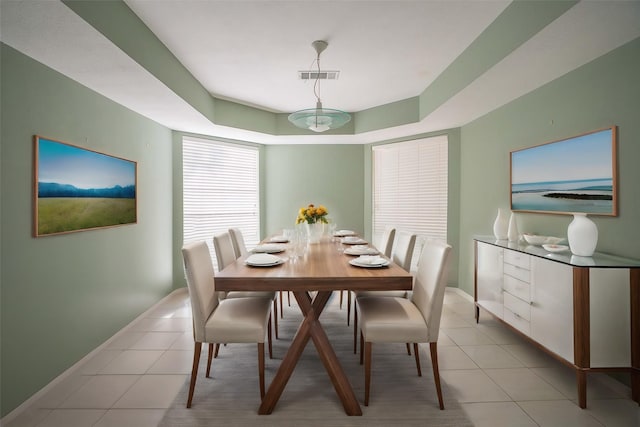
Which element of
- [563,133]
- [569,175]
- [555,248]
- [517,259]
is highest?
[563,133]

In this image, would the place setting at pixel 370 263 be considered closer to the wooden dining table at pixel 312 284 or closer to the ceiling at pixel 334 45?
the wooden dining table at pixel 312 284

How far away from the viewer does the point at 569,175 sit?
8.48ft

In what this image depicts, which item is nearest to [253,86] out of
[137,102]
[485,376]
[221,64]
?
[221,64]

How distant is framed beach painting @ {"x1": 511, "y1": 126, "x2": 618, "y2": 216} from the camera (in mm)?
2266

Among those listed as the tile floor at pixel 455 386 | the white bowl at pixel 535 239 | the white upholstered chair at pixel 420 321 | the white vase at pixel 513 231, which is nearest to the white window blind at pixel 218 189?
the tile floor at pixel 455 386

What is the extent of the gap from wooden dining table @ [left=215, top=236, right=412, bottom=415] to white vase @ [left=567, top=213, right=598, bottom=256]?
52.5 inches

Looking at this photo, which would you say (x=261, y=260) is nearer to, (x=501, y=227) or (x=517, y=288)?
(x=517, y=288)

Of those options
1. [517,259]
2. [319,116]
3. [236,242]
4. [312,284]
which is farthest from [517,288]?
[236,242]

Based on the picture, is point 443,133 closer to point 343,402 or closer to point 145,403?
point 343,402

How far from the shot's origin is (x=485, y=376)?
7.66 ft

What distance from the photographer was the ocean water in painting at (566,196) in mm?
2299

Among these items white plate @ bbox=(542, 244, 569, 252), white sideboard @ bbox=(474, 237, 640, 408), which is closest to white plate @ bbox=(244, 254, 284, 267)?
white sideboard @ bbox=(474, 237, 640, 408)

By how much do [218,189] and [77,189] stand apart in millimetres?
2471

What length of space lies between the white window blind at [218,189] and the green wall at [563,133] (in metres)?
3.35
